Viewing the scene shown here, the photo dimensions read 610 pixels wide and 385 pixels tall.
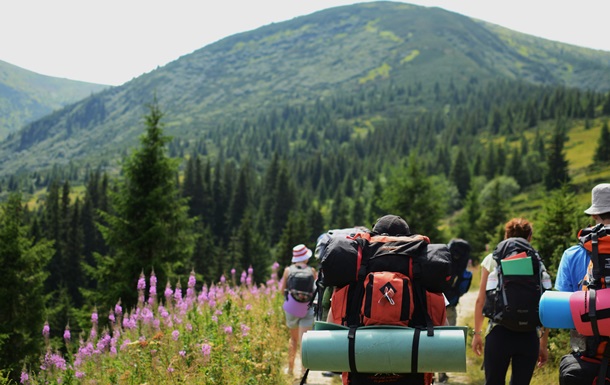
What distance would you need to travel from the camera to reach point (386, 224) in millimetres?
3869

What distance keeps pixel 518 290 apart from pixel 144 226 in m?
14.7

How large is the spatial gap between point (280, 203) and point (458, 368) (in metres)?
104

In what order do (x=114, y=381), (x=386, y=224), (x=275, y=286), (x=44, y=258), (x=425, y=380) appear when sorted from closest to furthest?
(x=425, y=380)
(x=386, y=224)
(x=114, y=381)
(x=275, y=286)
(x=44, y=258)

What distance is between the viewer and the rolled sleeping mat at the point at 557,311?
355cm

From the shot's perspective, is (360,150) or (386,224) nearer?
(386,224)

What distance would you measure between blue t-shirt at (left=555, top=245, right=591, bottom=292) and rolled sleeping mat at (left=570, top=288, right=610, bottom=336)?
34 centimetres

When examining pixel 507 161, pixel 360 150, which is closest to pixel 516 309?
pixel 507 161

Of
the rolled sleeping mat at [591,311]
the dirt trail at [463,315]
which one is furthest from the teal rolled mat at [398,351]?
the dirt trail at [463,315]

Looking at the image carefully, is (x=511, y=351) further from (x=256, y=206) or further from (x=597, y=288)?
(x=256, y=206)

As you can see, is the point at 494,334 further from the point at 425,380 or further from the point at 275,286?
the point at 275,286

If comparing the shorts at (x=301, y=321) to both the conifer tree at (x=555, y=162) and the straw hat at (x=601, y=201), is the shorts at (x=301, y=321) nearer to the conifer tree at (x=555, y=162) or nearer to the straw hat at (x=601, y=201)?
the straw hat at (x=601, y=201)

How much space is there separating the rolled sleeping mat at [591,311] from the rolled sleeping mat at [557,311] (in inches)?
1.7

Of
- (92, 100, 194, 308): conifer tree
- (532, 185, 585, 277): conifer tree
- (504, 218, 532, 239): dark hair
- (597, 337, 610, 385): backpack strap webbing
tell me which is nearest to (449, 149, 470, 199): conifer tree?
(92, 100, 194, 308): conifer tree

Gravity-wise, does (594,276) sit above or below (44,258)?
above
